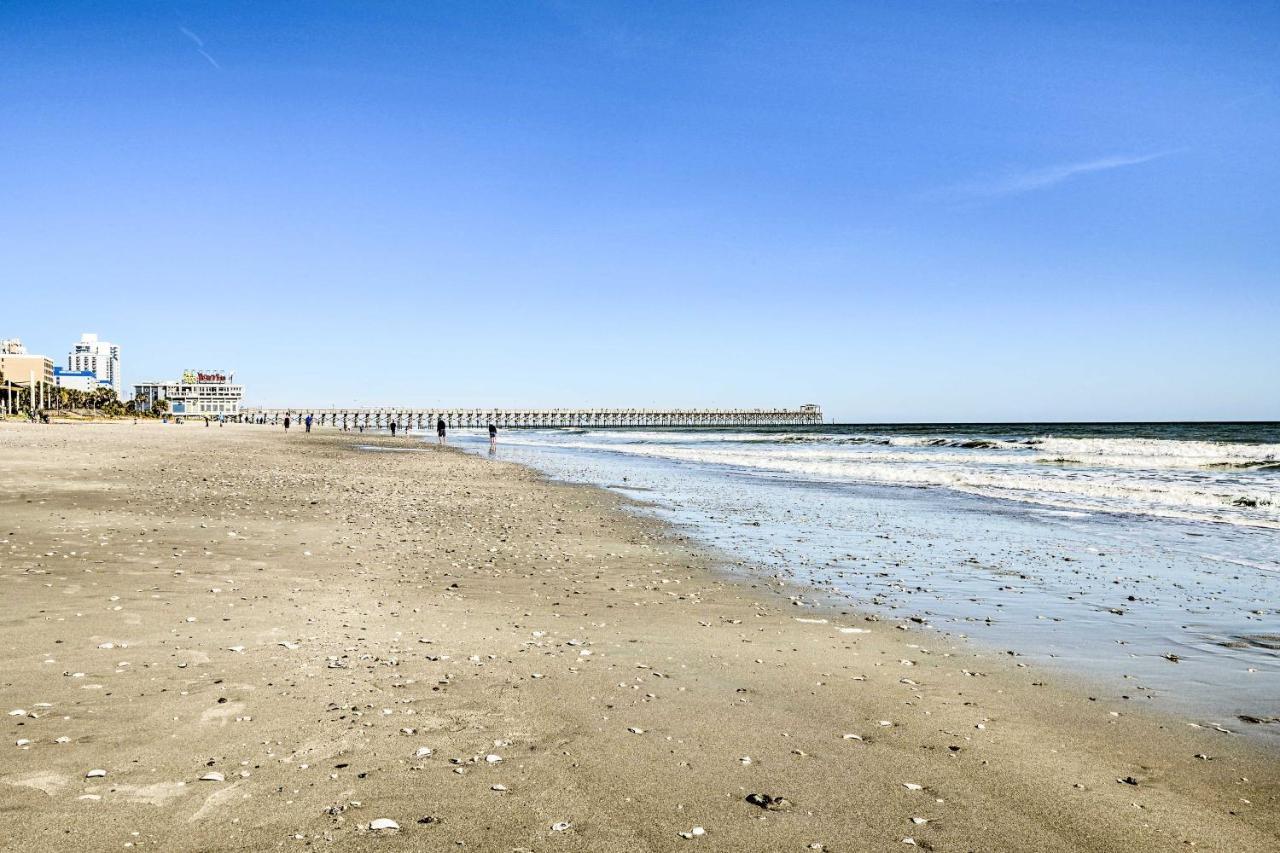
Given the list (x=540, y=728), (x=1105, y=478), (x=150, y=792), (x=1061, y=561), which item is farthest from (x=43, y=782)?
(x=1105, y=478)

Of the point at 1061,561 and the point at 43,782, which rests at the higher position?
the point at 43,782

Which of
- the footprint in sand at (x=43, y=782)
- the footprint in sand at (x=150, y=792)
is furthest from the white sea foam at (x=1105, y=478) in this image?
the footprint in sand at (x=43, y=782)

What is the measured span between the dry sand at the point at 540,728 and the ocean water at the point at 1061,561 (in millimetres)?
Result: 878

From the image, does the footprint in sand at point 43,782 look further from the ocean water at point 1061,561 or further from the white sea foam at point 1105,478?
the white sea foam at point 1105,478

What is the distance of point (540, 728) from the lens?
16.0ft

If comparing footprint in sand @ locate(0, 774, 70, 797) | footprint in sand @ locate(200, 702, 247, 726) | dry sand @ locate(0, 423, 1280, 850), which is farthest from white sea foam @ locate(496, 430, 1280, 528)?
footprint in sand @ locate(0, 774, 70, 797)

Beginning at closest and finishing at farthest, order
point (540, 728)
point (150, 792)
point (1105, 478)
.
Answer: point (150, 792) → point (540, 728) → point (1105, 478)

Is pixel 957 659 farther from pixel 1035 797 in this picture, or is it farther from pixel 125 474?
pixel 125 474

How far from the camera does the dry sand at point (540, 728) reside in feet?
12.3

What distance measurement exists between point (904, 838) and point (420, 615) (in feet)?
17.1

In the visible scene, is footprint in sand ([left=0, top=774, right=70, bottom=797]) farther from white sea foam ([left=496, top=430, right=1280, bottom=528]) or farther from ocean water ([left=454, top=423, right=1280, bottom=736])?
white sea foam ([left=496, top=430, right=1280, bottom=528])

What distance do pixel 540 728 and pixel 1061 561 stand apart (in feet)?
31.1

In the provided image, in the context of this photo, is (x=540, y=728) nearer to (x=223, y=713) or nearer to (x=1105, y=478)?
(x=223, y=713)

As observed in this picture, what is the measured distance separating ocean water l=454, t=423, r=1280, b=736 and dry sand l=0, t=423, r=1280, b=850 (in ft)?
2.88
